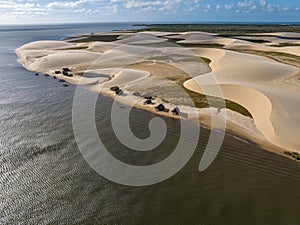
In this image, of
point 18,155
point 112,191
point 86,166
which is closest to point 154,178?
point 112,191

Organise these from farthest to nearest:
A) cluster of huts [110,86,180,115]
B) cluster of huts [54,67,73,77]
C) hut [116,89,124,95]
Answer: cluster of huts [54,67,73,77] → hut [116,89,124,95] → cluster of huts [110,86,180,115]

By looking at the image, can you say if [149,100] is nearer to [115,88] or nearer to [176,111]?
[176,111]

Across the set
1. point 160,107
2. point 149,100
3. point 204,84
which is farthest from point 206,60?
point 160,107

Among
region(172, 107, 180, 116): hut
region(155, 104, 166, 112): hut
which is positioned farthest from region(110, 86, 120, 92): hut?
region(172, 107, 180, 116): hut

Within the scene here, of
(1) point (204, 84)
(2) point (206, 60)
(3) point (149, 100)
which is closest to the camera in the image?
(3) point (149, 100)

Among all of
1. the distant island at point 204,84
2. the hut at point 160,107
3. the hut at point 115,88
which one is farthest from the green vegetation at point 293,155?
the hut at point 115,88

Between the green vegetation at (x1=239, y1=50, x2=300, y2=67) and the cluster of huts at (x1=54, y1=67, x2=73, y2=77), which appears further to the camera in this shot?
the green vegetation at (x1=239, y1=50, x2=300, y2=67)

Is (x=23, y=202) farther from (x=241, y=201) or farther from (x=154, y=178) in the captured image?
(x=241, y=201)

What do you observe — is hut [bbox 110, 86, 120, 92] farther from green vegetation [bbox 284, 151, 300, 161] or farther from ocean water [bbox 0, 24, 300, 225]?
green vegetation [bbox 284, 151, 300, 161]

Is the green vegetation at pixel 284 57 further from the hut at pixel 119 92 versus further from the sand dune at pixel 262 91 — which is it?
the hut at pixel 119 92
